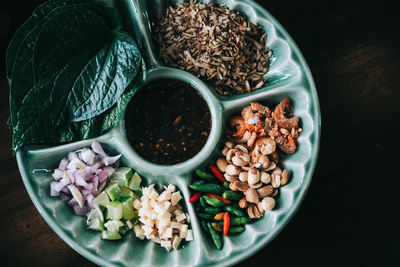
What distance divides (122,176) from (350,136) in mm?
1150

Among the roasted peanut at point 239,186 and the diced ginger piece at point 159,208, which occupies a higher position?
the diced ginger piece at point 159,208

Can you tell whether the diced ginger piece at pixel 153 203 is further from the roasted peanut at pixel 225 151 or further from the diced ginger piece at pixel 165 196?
the roasted peanut at pixel 225 151

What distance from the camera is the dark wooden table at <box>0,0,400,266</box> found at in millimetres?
1706

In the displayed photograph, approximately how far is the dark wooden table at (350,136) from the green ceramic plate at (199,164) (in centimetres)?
27

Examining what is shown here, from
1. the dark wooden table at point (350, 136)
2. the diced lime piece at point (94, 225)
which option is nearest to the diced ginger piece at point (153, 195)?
the diced lime piece at point (94, 225)

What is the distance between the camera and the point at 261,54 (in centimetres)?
161

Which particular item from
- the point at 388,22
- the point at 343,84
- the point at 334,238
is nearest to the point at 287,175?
the point at 334,238

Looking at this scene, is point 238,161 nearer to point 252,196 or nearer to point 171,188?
point 252,196

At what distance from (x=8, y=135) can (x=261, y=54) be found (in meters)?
1.29

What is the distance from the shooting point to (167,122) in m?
1.59

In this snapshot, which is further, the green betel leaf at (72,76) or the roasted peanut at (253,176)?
the roasted peanut at (253,176)

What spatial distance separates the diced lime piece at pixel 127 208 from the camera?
1465 millimetres

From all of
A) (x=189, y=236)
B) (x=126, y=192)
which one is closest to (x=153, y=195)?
(x=126, y=192)

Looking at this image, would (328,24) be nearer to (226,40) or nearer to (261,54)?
(261,54)
